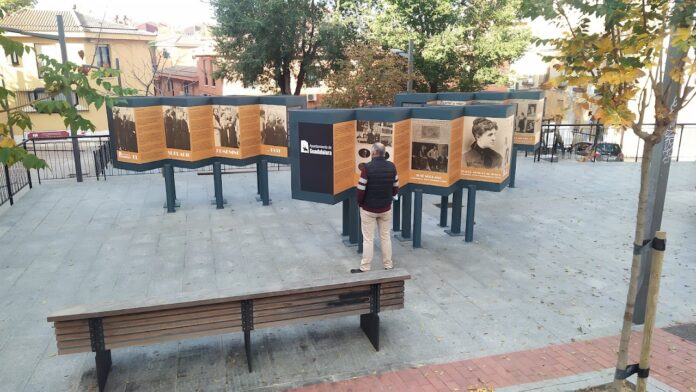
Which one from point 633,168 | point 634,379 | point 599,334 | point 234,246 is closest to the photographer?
point 634,379

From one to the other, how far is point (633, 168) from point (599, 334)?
42.1ft

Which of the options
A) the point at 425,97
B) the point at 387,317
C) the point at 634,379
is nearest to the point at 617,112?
the point at 634,379

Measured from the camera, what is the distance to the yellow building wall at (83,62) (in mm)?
35756

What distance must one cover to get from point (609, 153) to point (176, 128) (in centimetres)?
1558

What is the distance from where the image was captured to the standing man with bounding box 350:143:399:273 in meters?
7.26

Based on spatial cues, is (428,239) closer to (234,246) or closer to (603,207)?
(234,246)

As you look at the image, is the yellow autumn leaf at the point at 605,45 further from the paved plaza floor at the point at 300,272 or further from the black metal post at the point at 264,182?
the black metal post at the point at 264,182

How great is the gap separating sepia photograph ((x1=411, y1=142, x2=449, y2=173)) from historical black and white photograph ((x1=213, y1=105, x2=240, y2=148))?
185 inches

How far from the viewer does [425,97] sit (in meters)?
14.2

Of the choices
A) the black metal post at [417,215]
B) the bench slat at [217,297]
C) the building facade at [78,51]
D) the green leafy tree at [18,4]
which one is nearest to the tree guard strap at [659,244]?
the bench slat at [217,297]

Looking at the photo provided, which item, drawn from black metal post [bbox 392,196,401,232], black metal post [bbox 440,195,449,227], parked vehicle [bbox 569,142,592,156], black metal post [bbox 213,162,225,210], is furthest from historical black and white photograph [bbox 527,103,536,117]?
black metal post [bbox 213,162,225,210]

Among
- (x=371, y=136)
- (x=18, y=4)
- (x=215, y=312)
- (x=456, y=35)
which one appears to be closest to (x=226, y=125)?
(x=371, y=136)

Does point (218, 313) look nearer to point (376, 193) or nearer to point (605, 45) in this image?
point (376, 193)

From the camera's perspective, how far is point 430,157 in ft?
29.1
